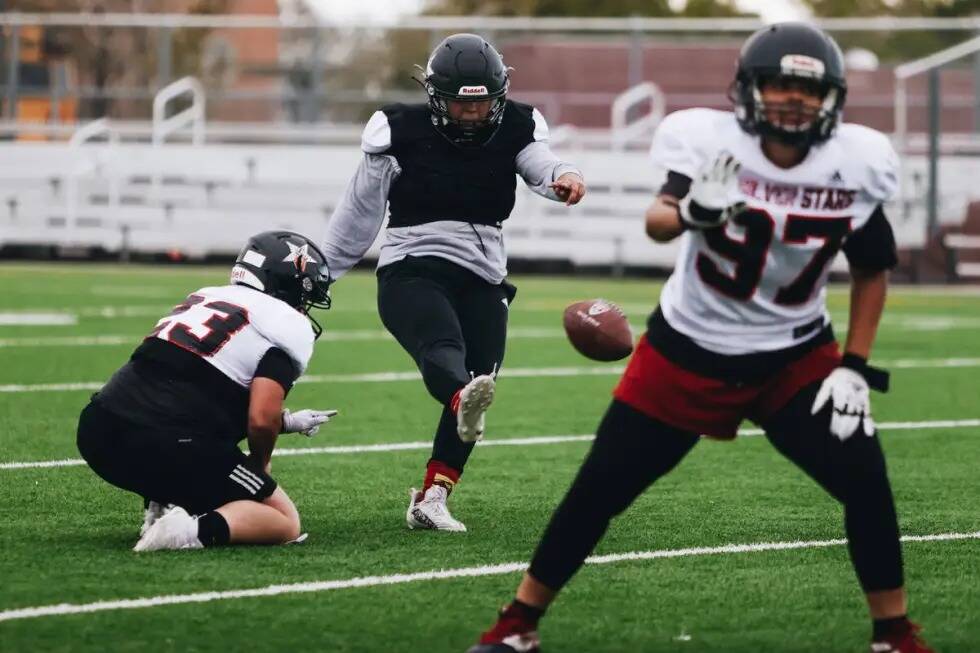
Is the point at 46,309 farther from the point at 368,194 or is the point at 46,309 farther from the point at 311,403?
the point at 368,194

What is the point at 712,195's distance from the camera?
4.25 metres

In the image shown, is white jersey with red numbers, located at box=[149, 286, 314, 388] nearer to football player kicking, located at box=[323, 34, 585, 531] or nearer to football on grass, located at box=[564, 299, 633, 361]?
A: football player kicking, located at box=[323, 34, 585, 531]

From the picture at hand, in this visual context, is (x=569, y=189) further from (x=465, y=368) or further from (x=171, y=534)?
(x=171, y=534)

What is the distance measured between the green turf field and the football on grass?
67 centimetres

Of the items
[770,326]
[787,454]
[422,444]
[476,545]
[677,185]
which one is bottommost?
[422,444]

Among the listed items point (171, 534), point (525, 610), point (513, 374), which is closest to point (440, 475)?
point (171, 534)

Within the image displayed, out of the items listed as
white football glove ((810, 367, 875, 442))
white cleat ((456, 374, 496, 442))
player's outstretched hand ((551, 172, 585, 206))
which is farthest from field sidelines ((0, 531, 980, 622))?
white football glove ((810, 367, 875, 442))

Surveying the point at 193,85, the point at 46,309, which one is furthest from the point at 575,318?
the point at 193,85

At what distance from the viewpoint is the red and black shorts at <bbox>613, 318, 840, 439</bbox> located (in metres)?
4.54

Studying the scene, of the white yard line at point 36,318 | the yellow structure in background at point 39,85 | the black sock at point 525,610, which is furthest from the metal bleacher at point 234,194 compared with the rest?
the black sock at point 525,610

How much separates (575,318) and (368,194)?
1.09 meters

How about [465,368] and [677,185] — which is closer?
[677,185]

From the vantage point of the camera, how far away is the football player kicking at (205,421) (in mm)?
5836

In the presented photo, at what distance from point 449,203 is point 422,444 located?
2355 millimetres
